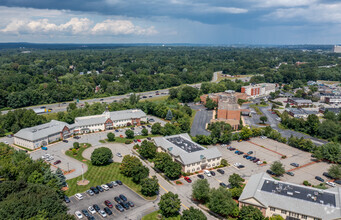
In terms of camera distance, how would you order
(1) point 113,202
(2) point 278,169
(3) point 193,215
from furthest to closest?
(2) point 278,169 → (1) point 113,202 → (3) point 193,215

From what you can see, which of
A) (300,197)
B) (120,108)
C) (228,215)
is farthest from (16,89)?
(300,197)

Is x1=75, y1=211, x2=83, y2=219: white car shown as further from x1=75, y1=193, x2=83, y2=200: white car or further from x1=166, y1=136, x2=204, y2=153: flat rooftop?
x1=166, y1=136, x2=204, y2=153: flat rooftop

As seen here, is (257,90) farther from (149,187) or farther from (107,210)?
(107,210)

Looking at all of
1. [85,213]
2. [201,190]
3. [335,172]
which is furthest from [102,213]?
[335,172]

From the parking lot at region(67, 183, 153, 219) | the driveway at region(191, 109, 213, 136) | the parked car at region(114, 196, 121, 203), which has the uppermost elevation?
the driveway at region(191, 109, 213, 136)

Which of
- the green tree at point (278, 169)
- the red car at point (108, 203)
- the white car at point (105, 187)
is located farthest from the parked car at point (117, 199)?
the green tree at point (278, 169)

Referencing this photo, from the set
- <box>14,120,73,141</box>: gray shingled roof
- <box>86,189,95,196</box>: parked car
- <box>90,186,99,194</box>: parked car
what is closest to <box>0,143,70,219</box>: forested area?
<box>86,189,95,196</box>: parked car
